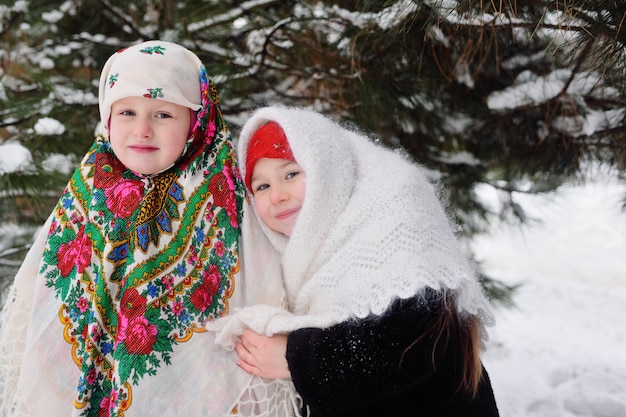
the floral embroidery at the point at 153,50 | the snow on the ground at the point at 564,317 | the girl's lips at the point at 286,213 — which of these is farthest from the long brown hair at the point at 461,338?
the snow on the ground at the point at 564,317

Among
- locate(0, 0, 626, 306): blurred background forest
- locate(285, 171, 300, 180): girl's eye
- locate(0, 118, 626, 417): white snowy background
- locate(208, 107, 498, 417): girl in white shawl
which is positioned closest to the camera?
locate(208, 107, 498, 417): girl in white shawl

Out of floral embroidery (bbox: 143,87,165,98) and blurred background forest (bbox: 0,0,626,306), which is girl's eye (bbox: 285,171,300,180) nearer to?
floral embroidery (bbox: 143,87,165,98)

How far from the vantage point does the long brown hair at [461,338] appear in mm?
1117

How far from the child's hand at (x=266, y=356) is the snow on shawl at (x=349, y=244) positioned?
2cm

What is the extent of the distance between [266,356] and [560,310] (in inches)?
141

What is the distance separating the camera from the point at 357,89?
1905 millimetres

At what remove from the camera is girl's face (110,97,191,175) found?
4.04 ft

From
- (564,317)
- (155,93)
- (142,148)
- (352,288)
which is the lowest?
(564,317)

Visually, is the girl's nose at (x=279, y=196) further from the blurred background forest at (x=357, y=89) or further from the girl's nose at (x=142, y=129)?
the blurred background forest at (x=357, y=89)

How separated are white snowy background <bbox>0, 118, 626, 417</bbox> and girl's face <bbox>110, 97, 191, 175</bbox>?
615 mm

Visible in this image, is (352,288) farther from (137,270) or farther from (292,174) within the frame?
(137,270)

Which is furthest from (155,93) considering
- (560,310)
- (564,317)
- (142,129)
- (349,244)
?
(560,310)

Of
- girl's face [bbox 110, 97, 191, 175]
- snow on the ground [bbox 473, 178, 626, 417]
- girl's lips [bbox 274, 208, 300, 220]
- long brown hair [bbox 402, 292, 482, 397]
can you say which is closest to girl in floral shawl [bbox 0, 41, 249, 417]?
girl's face [bbox 110, 97, 191, 175]

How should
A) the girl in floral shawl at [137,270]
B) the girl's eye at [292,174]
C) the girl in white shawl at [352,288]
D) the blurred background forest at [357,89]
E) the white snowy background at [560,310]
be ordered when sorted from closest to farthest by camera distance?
the girl in white shawl at [352,288] < the girl in floral shawl at [137,270] < the girl's eye at [292,174] < the blurred background forest at [357,89] < the white snowy background at [560,310]
